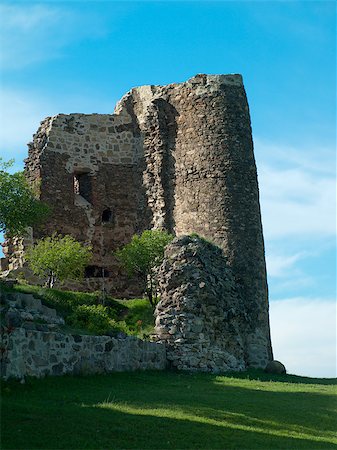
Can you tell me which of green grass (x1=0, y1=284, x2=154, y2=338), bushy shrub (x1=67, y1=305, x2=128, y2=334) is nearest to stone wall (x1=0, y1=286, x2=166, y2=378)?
bushy shrub (x1=67, y1=305, x2=128, y2=334)

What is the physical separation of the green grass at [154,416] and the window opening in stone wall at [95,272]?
45.7 ft

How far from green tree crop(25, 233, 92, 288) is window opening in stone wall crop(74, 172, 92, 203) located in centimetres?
433

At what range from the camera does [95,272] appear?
32.5m

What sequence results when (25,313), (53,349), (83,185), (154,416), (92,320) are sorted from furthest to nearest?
(83,185) → (92,320) → (25,313) → (53,349) → (154,416)

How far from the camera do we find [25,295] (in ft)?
75.6

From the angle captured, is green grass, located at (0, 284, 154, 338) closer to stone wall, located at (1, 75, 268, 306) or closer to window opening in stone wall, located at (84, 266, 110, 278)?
window opening in stone wall, located at (84, 266, 110, 278)

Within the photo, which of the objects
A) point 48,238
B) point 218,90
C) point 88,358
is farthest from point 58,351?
point 218,90

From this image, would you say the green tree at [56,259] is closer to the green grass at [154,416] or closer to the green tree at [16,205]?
the green tree at [16,205]

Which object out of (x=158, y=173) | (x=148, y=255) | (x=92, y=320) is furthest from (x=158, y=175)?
(x=92, y=320)

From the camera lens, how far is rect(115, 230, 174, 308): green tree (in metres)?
29.2

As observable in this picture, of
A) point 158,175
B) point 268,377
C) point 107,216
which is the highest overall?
point 158,175

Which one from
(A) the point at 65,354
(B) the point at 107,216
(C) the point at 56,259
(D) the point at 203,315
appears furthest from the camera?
(B) the point at 107,216

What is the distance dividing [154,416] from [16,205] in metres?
16.5

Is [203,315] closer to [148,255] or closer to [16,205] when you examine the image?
[148,255]
